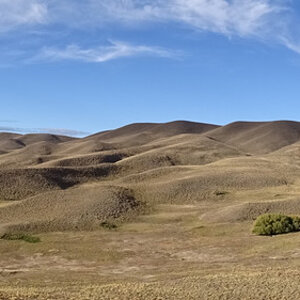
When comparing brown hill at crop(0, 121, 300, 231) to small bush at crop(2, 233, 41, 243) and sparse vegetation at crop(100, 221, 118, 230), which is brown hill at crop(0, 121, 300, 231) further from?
small bush at crop(2, 233, 41, 243)

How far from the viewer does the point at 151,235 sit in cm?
4581

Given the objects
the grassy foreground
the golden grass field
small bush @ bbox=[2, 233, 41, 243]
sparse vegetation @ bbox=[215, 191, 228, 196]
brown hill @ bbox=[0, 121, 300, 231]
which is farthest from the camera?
sparse vegetation @ bbox=[215, 191, 228, 196]

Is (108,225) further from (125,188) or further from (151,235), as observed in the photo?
(125,188)

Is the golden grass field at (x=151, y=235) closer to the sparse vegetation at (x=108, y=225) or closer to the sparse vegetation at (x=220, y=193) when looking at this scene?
the sparse vegetation at (x=108, y=225)

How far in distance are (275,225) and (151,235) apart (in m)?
11.5

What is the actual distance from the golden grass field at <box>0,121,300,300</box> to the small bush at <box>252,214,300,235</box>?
3.64 ft

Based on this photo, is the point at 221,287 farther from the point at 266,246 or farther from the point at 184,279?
the point at 266,246

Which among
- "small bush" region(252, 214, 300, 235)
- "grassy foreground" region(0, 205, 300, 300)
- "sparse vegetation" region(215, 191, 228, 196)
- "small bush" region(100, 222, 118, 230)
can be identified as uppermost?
"sparse vegetation" region(215, 191, 228, 196)

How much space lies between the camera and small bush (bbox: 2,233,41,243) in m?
44.2

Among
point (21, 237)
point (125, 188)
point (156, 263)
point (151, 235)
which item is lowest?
point (156, 263)

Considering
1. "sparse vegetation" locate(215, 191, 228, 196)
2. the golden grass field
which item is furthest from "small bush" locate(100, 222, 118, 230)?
"sparse vegetation" locate(215, 191, 228, 196)

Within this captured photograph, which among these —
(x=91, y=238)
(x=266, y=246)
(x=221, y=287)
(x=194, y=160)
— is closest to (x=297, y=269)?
(x=221, y=287)

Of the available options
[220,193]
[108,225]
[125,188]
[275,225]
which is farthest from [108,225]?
[220,193]

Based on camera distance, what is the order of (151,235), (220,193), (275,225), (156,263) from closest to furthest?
1. (156,263)
2. (275,225)
3. (151,235)
4. (220,193)
